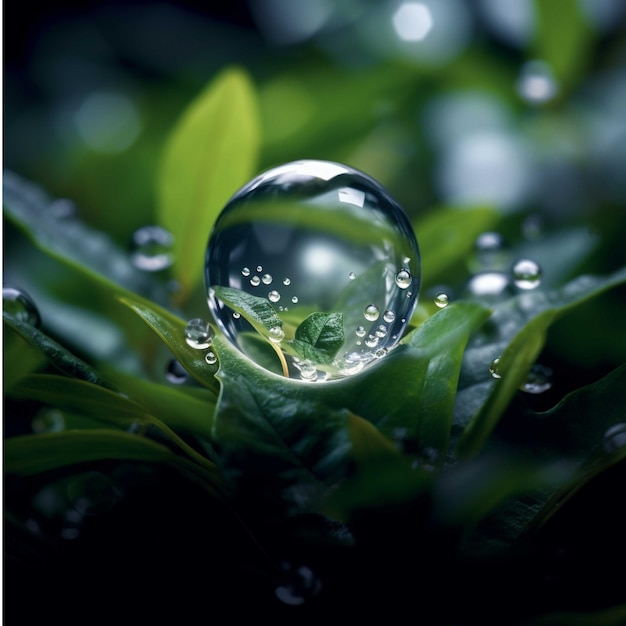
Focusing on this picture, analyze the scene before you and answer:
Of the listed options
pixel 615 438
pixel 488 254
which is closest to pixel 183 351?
pixel 615 438

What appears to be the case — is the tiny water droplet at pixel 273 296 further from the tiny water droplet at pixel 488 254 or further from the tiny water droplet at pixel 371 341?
the tiny water droplet at pixel 488 254

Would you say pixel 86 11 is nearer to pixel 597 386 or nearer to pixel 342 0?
pixel 342 0

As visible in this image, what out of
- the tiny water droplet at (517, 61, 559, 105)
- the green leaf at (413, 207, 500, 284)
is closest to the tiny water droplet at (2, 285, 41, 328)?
the green leaf at (413, 207, 500, 284)

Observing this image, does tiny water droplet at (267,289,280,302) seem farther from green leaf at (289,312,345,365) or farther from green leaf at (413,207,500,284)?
green leaf at (413,207,500,284)

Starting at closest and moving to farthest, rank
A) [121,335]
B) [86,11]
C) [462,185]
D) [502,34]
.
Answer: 1. [121,335]
2. [462,185]
3. [502,34]
4. [86,11]

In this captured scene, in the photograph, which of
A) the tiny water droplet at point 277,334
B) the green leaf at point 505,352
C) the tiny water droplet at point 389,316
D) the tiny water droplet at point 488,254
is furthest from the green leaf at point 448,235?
the tiny water droplet at point 277,334

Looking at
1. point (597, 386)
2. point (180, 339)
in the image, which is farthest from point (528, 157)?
point (180, 339)

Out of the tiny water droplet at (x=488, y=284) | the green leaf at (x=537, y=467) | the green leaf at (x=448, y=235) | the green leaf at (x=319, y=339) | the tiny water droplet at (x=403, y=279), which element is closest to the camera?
the green leaf at (x=537, y=467)

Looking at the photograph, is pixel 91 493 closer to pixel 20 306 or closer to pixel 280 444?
pixel 20 306
